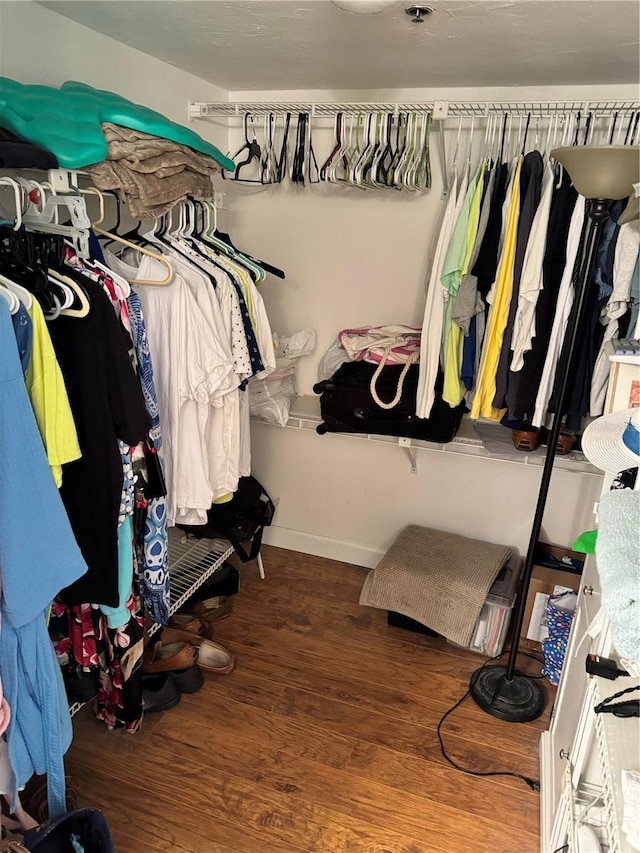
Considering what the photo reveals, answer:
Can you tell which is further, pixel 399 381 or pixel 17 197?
pixel 399 381

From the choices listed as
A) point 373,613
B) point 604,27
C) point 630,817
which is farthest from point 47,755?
point 604,27

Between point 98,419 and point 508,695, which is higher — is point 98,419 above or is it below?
above

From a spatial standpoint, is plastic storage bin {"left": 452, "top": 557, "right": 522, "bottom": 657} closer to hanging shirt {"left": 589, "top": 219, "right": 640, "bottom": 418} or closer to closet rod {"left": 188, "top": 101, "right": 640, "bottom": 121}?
hanging shirt {"left": 589, "top": 219, "right": 640, "bottom": 418}

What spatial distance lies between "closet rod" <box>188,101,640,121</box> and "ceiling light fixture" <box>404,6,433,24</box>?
539 millimetres

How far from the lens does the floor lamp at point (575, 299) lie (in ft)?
4.93

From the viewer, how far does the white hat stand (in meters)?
1.03

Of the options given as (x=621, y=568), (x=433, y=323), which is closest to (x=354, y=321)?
(x=433, y=323)

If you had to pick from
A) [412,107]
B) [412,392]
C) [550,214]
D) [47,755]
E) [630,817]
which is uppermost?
→ [412,107]

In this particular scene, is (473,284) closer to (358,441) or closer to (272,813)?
(358,441)

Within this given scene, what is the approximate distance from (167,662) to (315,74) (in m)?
2.06

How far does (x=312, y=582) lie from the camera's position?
9.17 ft

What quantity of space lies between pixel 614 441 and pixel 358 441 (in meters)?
1.76

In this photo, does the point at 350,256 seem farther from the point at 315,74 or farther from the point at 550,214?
the point at 550,214

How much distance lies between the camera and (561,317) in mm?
1921
